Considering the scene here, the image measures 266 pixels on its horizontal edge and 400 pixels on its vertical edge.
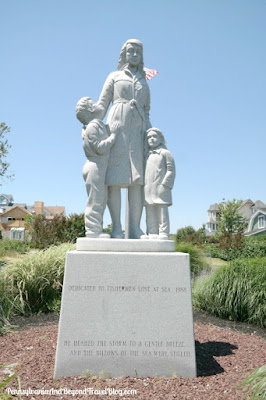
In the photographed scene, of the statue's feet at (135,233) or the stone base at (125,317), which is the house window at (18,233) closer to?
the statue's feet at (135,233)

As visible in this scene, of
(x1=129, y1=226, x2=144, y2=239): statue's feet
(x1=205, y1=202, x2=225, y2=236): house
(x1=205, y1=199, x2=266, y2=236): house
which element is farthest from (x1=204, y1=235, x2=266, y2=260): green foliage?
(x1=205, y1=202, x2=225, y2=236): house

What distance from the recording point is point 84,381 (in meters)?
3.78

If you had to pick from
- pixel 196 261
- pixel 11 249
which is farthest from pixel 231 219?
pixel 11 249

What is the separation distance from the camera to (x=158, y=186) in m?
4.63

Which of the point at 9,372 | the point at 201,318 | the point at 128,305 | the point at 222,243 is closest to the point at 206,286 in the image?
the point at 201,318

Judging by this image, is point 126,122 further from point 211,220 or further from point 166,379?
point 211,220

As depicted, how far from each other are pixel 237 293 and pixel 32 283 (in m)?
4.44

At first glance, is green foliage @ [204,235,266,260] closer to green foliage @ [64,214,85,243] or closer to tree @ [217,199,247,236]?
green foliage @ [64,214,85,243]

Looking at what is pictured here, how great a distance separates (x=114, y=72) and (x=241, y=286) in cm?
502

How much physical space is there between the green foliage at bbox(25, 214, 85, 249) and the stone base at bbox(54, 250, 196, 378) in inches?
635

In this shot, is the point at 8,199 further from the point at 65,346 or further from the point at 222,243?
the point at 65,346

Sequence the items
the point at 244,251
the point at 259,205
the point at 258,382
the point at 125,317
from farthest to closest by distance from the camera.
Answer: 1. the point at 259,205
2. the point at 244,251
3. the point at 125,317
4. the point at 258,382

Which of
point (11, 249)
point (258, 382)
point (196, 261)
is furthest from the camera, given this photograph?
point (11, 249)

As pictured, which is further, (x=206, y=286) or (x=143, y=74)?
(x=206, y=286)
